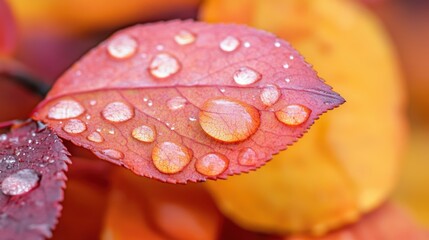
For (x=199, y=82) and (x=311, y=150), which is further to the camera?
(x=311, y=150)

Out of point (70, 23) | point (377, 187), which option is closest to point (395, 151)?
point (377, 187)

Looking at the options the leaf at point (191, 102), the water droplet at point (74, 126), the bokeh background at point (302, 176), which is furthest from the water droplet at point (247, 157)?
the bokeh background at point (302, 176)

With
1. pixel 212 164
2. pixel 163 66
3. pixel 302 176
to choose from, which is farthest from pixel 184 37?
pixel 302 176

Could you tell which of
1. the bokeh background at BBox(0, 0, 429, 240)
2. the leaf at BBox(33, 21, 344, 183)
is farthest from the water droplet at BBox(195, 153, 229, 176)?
the bokeh background at BBox(0, 0, 429, 240)

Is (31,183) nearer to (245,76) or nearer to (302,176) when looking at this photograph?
(245,76)

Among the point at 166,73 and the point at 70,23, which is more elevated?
the point at 70,23

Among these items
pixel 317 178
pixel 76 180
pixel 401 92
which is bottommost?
pixel 76 180

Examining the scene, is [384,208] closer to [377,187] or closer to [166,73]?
[377,187]

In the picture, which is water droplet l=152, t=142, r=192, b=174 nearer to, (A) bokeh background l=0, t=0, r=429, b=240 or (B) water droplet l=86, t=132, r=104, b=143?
(B) water droplet l=86, t=132, r=104, b=143
